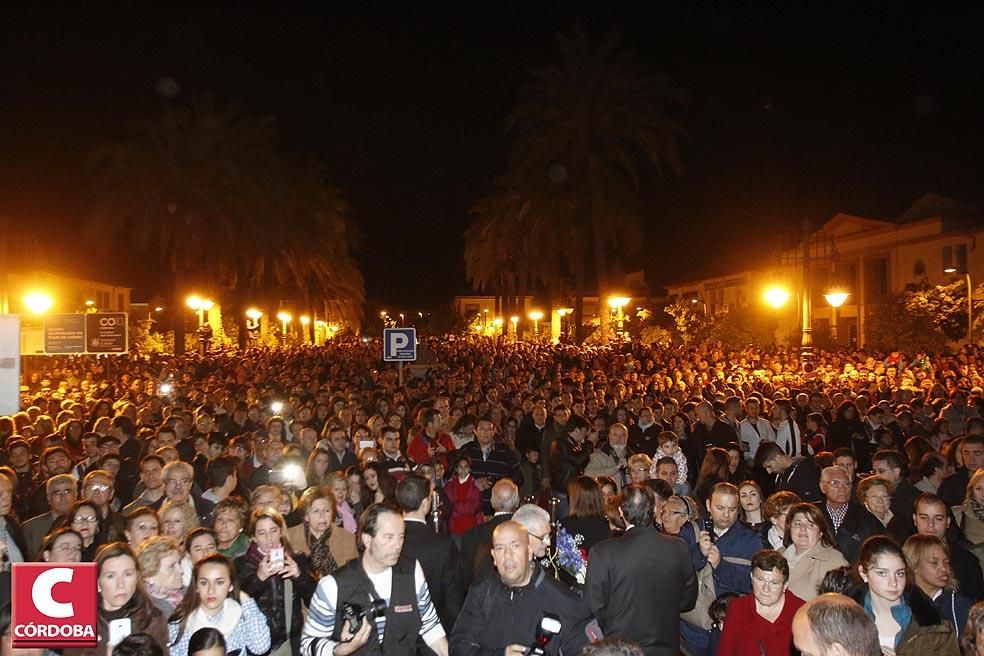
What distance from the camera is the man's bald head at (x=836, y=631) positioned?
308 cm

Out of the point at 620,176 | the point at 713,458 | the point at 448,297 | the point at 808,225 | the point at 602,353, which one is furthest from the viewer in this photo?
the point at 448,297

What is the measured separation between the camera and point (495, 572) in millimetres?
4344

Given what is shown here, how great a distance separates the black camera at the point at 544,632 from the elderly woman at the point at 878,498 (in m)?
3.74

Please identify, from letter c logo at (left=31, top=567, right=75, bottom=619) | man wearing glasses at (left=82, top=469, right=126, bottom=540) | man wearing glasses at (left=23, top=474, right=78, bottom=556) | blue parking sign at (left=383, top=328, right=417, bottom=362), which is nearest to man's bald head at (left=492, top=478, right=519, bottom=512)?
man wearing glasses at (left=82, top=469, right=126, bottom=540)

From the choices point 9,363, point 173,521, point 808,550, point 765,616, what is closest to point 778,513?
point 808,550

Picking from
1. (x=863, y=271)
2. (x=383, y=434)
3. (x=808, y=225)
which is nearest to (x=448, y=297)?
(x=863, y=271)

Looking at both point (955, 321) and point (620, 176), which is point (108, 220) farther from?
point (955, 321)

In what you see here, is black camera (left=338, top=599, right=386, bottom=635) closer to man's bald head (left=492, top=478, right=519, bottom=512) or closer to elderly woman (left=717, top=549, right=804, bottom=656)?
elderly woman (left=717, top=549, right=804, bottom=656)

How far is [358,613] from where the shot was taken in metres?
4.09

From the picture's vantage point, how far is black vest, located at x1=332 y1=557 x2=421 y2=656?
4.23m

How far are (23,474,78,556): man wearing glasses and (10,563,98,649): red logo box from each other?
3.70 metres

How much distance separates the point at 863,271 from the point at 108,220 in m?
33.3

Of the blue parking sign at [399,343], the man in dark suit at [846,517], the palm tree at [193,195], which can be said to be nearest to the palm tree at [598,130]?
the palm tree at [193,195]

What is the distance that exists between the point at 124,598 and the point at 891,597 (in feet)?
12.6
